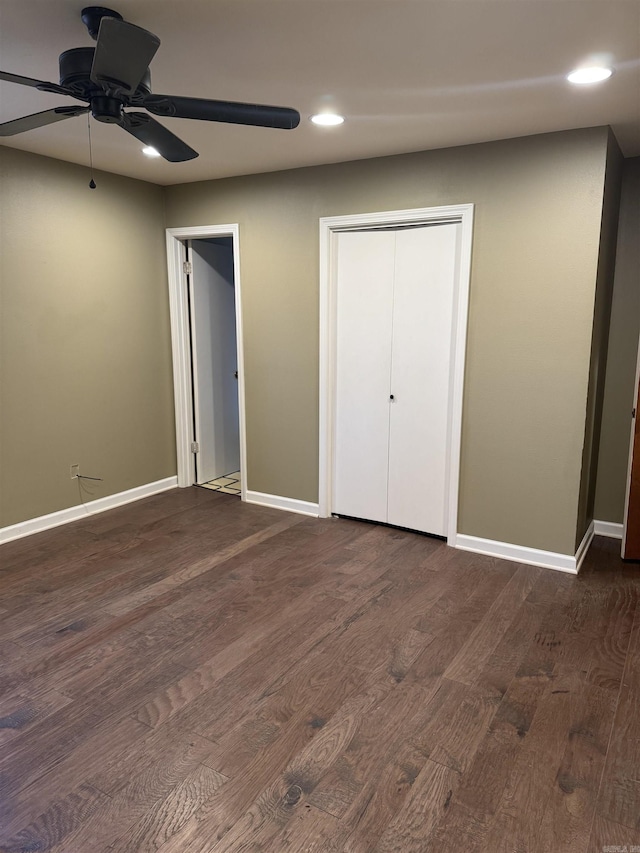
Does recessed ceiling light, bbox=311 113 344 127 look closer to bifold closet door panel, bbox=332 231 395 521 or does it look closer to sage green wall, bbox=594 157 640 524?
bifold closet door panel, bbox=332 231 395 521

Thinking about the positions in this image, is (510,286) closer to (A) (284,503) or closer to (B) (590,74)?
(B) (590,74)

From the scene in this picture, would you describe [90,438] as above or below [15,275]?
below

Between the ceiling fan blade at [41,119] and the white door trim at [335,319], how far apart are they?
6.91 ft

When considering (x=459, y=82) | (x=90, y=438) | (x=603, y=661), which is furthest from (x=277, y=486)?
(x=459, y=82)

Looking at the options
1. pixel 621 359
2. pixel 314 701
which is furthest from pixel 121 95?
pixel 621 359

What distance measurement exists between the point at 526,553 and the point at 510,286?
161 cm

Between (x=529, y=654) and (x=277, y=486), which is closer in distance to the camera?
(x=529, y=654)

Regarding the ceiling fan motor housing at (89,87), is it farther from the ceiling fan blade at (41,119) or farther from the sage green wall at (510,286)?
the sage green wall at (510,286)

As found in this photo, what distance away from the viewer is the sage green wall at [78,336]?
382 centimetres

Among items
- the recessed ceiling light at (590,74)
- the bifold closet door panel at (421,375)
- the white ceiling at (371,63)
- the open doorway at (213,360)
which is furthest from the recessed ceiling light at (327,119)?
the open doorway at (213,360)

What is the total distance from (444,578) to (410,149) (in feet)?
8.44

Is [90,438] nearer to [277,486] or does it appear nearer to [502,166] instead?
[277,486]

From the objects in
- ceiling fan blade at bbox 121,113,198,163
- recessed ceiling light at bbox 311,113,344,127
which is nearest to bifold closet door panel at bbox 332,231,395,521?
recessed ceiling light at bbox 311,113,344,127

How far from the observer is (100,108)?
197 centimetres
